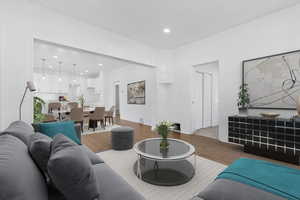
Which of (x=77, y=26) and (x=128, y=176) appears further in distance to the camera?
(x=77, y=26)

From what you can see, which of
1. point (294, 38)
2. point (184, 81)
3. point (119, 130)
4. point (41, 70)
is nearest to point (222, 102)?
point (184, 81)

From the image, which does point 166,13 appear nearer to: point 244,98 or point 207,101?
point 244,98

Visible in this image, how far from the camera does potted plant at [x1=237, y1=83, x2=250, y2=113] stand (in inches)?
132

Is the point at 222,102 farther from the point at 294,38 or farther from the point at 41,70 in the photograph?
the point at 41,70

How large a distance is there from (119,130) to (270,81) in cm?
350

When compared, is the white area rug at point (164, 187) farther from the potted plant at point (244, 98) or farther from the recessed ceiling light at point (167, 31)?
the recessed ceiling light at point (167, 31)

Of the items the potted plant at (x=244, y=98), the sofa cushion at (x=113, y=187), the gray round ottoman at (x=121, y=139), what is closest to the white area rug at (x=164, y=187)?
the gray round ottoman at (x=121, y=139)

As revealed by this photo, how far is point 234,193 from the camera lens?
3.37 ft

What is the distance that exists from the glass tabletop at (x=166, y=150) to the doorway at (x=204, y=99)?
267cm

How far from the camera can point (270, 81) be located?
3105 mm

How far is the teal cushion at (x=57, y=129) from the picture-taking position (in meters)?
2.21

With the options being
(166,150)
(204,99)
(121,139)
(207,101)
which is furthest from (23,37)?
(207,101)

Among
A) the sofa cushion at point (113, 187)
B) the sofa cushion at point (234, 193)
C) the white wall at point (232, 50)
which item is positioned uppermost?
the white wall at point (232, 50)

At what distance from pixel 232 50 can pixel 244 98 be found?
131cm
